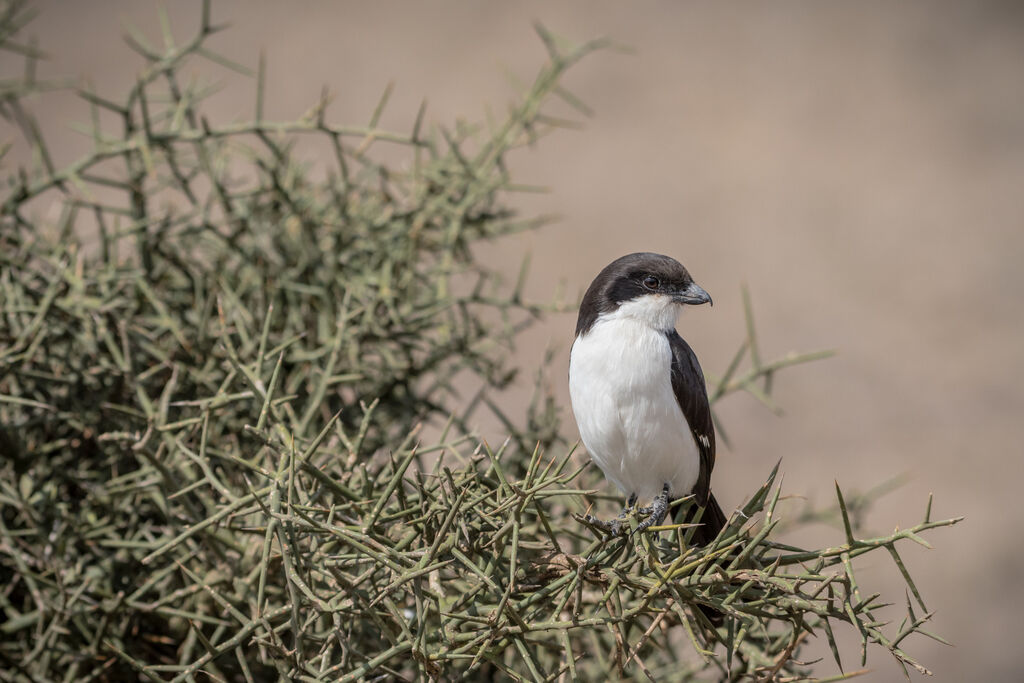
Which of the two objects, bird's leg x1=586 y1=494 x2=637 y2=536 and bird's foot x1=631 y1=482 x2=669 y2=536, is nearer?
bird's leg x1=586 y1=494 x2=637 y2=536

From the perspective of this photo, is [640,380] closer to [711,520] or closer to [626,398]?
[626,398]

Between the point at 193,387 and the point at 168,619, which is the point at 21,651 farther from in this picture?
the point at 193,387

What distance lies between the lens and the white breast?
6.25 feet

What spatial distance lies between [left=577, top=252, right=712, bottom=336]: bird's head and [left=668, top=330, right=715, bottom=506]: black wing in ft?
0.22

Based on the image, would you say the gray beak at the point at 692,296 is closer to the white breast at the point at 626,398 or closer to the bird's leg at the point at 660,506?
the white breast at the point at 626,398

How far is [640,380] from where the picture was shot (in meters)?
1.90

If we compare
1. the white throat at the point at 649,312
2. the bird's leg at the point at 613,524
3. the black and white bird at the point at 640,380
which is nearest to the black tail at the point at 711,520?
the black and white bird at the point at 640,380

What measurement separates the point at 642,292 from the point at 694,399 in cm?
25

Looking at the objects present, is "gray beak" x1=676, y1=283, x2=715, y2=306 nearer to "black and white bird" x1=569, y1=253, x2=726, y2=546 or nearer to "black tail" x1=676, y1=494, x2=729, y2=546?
"black and white bird" x1=569, y1=253, x2=726, y2=546

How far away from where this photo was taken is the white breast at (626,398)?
6.25 ft

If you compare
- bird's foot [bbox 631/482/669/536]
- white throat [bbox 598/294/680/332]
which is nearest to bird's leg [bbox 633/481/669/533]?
bird's foot [bbox 631/482/669/536]

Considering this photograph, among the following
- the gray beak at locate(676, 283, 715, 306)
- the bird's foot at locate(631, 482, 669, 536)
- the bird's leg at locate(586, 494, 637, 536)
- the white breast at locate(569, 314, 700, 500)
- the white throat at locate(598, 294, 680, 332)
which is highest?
the gray beak at locate(676, 283, 715, 306)

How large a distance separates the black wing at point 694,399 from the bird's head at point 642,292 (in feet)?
0.22

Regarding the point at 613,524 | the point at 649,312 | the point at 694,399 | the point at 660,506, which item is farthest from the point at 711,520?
the point at 613,524
